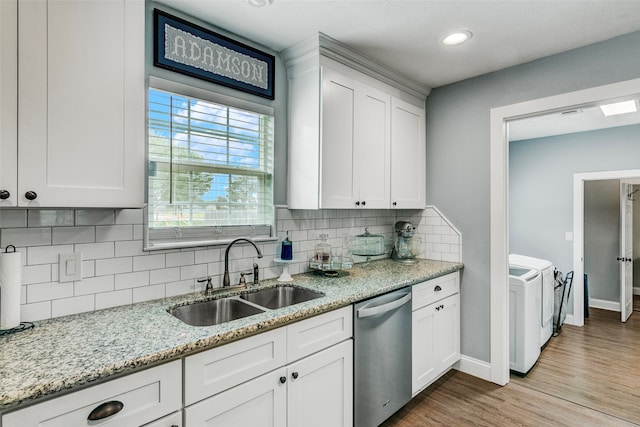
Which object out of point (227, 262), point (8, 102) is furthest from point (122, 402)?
point (8, 102)

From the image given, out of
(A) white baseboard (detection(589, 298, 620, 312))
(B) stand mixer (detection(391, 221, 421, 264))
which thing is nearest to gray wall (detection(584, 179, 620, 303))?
(A) white baseboard (detection(589, 298, 620, 312))

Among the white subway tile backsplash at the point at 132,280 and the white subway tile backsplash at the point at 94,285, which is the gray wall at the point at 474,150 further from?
the white subway tile backsplash at the point at 94,285

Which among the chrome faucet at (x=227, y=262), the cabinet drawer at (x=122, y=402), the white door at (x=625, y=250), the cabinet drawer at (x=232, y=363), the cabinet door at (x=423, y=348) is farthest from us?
the white door at (x=625, y=250)

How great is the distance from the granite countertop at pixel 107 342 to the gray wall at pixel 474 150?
4.60ft

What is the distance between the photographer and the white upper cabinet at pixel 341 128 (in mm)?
2197

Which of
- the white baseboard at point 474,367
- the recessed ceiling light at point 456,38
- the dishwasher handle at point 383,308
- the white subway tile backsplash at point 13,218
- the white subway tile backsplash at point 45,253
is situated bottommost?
the white baseboard at point 474,367

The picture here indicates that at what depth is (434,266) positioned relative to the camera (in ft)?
9.02

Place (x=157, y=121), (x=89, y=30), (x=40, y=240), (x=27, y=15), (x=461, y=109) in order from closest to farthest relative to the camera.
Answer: (x=27, y=15) → (x=89, y=30) → (x=40, y=240) → (x=157, y=121) → (x=461, y=109)

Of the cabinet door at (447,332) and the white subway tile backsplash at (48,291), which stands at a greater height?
the white subway tile backsplash at (48,291)

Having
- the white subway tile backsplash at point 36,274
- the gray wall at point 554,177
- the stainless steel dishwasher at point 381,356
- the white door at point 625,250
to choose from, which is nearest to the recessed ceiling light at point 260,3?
the white subway tile backsplash at point 36,274

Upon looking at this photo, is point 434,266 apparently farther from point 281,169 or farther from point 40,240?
point 40,240

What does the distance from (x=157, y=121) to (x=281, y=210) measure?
94 centimetres

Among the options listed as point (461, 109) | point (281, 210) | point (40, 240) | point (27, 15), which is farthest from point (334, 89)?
point (40, 240)

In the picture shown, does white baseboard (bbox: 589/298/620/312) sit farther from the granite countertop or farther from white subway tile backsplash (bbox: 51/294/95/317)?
white subway tile backsplash (bbox: 51/294/95/317)
